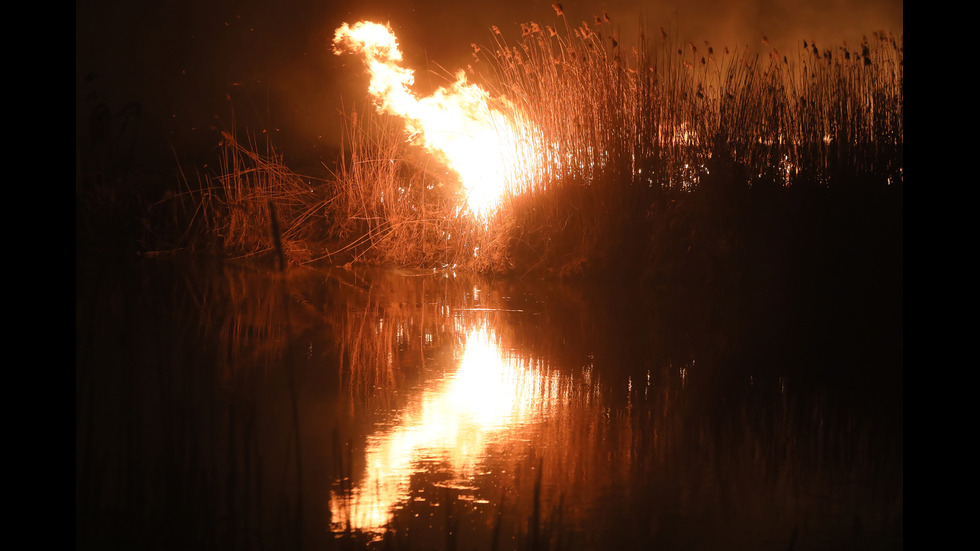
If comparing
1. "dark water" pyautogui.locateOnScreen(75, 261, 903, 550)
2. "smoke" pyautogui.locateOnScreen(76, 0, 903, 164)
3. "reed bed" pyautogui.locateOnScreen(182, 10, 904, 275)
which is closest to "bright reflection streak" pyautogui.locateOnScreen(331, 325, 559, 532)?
"dark water" pyautogui.locateOnScreen(75, 261, 903, 550)

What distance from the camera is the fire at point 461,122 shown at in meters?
8.86

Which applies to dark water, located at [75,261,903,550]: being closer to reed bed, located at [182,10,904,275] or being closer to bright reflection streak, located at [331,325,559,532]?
bright reflection streak, located at [331,325,559,532]

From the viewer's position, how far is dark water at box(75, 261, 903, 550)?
2.38 metres

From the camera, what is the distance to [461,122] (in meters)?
10.8

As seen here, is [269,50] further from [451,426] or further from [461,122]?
[451,426]

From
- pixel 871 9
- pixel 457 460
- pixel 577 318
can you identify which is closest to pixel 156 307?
pixel 577 318

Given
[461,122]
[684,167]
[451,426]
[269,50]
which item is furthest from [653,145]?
[269,50]

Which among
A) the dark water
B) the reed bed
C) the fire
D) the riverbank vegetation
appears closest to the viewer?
the dark water

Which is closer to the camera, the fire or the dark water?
the dark water

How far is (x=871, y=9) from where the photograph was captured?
11531 millimetres

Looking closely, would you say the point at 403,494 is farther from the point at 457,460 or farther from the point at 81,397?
the point at 81,397

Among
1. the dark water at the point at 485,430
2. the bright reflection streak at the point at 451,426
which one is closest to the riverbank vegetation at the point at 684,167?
the dark water at the point at 485,430

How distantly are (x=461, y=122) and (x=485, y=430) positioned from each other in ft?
26.3

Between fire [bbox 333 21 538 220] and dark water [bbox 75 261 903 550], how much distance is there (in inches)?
128
